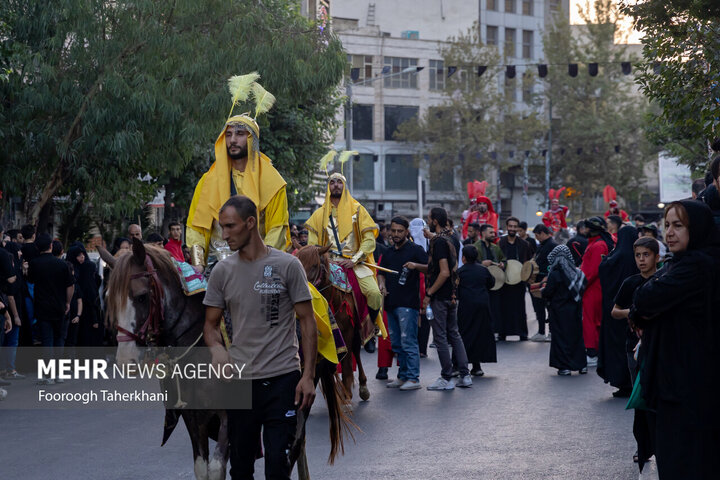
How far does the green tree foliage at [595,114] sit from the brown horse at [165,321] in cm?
5452

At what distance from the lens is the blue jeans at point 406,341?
12.8 meters

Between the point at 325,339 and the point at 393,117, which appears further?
the point at 393,117

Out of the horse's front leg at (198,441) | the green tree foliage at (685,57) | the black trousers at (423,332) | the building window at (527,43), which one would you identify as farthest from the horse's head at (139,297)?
the building window at (527,43)

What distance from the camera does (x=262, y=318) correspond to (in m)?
5.64

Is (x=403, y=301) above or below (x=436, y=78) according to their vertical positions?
below

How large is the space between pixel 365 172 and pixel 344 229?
55.7 meters

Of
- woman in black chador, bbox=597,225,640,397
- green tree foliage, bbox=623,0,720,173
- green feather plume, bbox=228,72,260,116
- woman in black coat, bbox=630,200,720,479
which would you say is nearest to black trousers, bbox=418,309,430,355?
woman in black chador, bbox=597,225,640,397

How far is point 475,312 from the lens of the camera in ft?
46.6

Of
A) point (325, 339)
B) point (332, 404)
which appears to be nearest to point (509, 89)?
point (332, 404)

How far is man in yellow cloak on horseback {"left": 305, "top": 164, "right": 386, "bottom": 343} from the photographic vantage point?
38.7 feet

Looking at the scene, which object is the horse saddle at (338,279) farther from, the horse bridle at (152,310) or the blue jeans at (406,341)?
the horse bridle at (152,310)

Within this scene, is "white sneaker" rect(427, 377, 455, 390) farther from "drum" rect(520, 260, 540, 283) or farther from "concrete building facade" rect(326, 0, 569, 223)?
"concrete building facade" rect(326, 0, 569, 223)

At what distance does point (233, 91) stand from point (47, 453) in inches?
140

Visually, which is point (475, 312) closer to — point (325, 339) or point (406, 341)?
point (406, 341)
